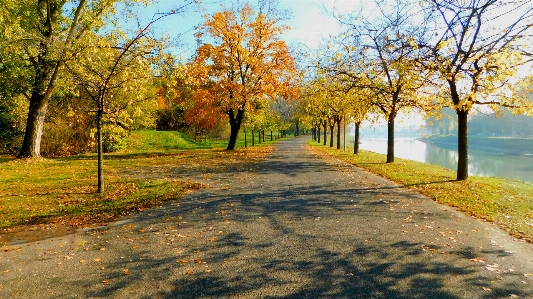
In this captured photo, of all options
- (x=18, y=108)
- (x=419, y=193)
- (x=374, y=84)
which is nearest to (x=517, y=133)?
(x=374, y=84)

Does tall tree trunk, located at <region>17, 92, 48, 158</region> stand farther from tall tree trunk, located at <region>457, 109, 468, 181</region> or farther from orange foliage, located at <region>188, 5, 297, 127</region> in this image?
tall tree trunk, located at <region>457, 109, 468, 181</region>

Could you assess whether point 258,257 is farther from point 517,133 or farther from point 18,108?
point 517,133

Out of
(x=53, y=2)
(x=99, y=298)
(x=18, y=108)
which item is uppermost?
(x=53, y=2)

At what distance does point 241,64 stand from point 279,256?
20.6m

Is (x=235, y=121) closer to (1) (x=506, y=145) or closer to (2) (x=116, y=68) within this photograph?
(2) (x=116, y=68)

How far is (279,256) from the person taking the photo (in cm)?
551

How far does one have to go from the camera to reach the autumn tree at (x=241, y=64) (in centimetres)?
2362

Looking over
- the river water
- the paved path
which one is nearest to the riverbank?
the river water

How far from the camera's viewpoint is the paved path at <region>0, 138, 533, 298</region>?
444 cm

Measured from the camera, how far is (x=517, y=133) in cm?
9112

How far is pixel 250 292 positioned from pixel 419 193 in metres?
8.00

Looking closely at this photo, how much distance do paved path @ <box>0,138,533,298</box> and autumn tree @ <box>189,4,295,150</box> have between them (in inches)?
626

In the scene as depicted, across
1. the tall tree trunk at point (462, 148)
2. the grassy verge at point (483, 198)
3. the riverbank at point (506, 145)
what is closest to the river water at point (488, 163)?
the riverbank at point (506, 145)

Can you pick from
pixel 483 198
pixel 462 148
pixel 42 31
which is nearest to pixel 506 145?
pixel 462 148
